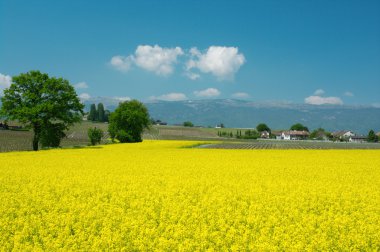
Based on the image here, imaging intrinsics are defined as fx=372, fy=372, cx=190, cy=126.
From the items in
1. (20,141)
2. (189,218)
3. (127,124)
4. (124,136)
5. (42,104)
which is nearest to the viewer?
(189,218)

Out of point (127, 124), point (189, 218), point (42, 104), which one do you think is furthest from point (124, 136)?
point (189, 218)

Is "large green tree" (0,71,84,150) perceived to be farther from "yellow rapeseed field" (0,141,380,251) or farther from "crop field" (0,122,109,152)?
"yellow rapeseed field" (0,141,380,251)

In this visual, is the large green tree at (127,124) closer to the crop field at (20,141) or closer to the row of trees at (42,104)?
the crop field at (20,141)

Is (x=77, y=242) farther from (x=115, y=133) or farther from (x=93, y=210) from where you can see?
Answer: (x=115, y=133)

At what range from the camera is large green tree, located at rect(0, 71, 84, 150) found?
47.0 m

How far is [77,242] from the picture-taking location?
7.88 metres

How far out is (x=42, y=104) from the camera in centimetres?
4706

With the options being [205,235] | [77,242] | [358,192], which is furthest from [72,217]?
[358,192]

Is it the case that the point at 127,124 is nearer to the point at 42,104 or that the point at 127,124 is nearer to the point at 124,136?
the point at 124,136

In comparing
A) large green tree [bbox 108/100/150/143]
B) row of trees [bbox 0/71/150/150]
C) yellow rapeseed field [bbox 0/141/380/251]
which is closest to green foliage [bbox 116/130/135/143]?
large green tree [bbox 108/100/150/143]

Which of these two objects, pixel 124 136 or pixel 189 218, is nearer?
pixel 189 218

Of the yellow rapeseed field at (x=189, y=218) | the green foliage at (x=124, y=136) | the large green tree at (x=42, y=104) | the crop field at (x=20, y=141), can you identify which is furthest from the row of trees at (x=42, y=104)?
the yellow rapeseed field at (x=189, y=218)

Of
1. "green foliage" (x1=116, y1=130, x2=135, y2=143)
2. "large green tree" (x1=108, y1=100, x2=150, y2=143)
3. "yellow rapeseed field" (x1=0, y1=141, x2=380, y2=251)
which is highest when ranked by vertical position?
"large green tree" (x1=108, y1=100, x2=150, y2=143)

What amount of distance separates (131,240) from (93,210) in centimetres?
290
